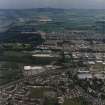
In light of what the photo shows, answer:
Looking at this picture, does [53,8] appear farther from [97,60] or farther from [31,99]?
[31,99]

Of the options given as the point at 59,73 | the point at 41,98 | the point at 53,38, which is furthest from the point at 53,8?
the point at 41,98

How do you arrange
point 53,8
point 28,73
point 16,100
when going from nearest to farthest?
point 16,100 < point 28,73 < point 53,8

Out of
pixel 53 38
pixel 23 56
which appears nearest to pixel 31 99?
pixel 23 56

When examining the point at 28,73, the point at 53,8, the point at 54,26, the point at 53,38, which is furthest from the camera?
the point at 53,8

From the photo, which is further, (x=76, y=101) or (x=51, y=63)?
(x=51, y=63)

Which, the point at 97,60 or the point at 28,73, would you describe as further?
the point at 97,60

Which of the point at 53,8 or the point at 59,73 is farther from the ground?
the point at 53,8
